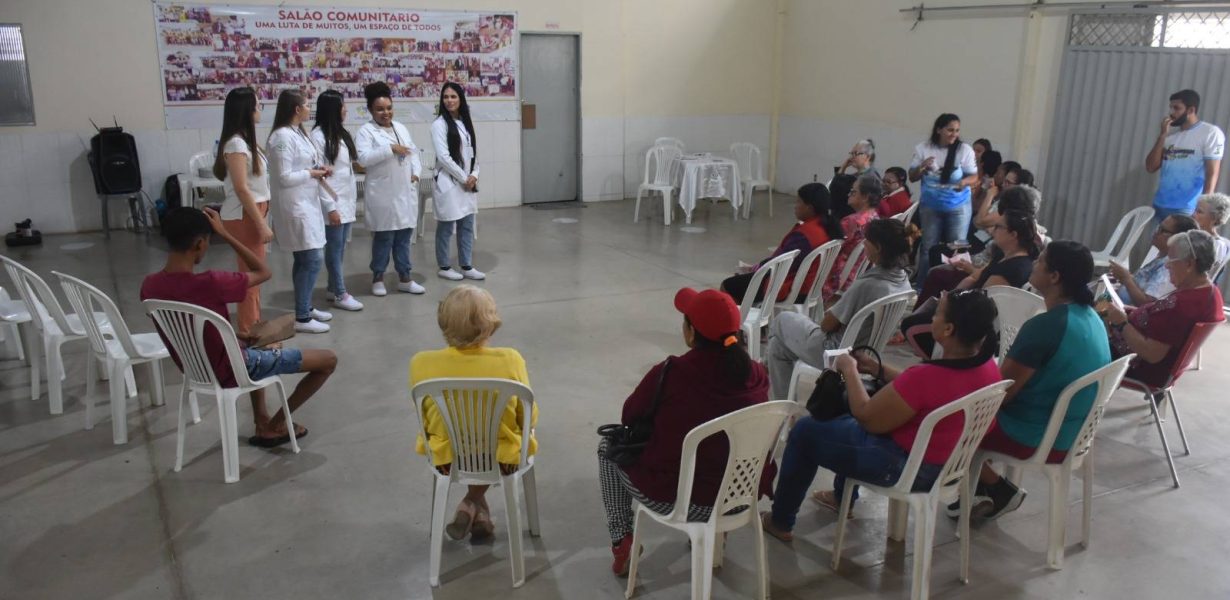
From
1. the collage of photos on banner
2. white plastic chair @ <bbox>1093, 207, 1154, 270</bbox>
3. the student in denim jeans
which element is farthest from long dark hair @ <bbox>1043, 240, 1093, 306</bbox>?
the collage of photos on banner

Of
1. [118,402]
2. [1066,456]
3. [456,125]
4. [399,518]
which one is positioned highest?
[456,125]

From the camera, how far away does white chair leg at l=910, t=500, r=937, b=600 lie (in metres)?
2.66

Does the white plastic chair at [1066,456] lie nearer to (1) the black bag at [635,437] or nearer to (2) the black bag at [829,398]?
(2) the black bag at [829,398]

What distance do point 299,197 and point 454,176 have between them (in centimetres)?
140

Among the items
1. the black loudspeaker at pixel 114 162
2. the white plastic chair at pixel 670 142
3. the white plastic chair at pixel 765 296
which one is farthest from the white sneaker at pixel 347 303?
the white plastic chair at pixel 670 142

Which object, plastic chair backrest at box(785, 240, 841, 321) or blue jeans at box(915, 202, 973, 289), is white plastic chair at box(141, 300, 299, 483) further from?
blue jeans at box(915, 202, 973, 289)

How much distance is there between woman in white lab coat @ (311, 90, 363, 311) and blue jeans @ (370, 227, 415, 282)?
27cm

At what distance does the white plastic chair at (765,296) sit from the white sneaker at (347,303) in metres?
2.54

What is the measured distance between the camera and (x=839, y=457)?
2.77m

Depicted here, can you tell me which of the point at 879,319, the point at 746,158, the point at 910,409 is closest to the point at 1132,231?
the point at 879,319

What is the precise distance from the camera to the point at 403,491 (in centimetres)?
342

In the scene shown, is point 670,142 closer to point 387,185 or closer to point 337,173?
point 387,185

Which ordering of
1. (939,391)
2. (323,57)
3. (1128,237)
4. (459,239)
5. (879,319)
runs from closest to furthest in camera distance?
(939,391) < (879,319) < (1128,237) < (459,239) < (323,57)

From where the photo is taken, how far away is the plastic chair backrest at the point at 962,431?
2.52 metres
